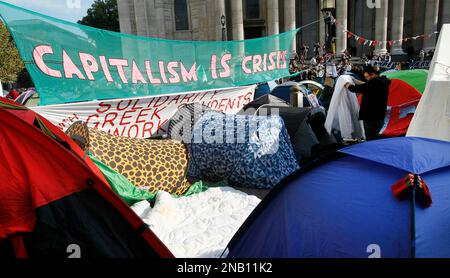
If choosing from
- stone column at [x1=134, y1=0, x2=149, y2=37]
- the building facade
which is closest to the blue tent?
the building facade

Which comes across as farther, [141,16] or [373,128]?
[141,16]

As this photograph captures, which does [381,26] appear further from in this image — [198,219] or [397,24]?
[198,219]

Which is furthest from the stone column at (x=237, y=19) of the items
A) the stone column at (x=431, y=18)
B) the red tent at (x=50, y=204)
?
the red tent at (x=50, y=204)

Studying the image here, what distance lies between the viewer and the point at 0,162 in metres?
2.30

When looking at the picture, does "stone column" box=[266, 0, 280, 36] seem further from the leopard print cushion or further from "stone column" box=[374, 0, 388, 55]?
the leopard print cushion

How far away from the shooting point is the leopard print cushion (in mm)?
4695

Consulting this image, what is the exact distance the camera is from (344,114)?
7.91m

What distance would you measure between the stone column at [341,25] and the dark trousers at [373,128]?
25.6 m

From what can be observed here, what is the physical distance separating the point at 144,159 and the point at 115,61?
2145 millimetres

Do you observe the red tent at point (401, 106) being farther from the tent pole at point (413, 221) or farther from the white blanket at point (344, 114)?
the tent pole at point (413, 221)

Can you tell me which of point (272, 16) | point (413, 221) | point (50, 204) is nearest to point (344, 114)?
point (413, 221)

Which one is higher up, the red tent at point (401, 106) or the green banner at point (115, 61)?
the green banner at point (115, 61)

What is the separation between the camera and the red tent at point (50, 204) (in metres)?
2.30
